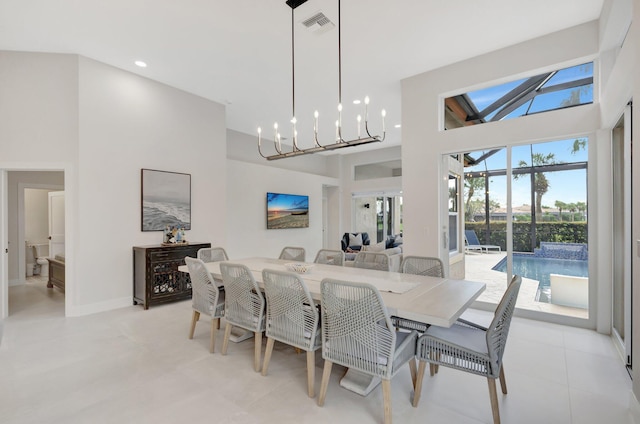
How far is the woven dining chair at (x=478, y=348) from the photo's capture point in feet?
6.04

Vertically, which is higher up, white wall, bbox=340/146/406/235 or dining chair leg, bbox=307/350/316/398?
white wall, bbox=340/146/406/235

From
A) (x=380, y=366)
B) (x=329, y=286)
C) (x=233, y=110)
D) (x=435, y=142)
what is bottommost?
(x=380, y=366)

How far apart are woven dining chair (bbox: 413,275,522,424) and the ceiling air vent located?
2.95 meters

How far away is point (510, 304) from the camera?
6.23ft

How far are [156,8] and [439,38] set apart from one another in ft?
9.98

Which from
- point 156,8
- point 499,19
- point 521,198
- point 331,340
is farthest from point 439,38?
point 331,340

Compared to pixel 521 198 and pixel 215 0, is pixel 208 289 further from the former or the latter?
pixel 521 198

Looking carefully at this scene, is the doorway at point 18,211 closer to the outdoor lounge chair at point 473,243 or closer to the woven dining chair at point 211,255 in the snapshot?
the woven dining chair at point 211,255

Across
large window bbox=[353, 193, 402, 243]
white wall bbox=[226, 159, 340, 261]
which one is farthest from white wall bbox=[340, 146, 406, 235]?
white wall bbox=[226, 159, 340, 261]

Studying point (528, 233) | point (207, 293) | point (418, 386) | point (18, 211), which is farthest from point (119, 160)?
point (528, 233)

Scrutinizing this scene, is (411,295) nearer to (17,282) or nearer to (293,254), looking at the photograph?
(293,254)

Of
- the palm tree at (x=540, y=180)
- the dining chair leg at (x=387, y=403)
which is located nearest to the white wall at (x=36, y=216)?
the dining chair leg at (x=387, y=403)

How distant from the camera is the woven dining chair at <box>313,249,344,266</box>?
3744 millimetres

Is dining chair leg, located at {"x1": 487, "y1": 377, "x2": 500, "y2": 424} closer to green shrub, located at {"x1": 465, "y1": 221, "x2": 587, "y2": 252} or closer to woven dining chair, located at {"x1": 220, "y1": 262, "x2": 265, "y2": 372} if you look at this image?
woven dining chair, located at {"x1": 220, "y1": 262, "x2": 265, "y2": 372}
